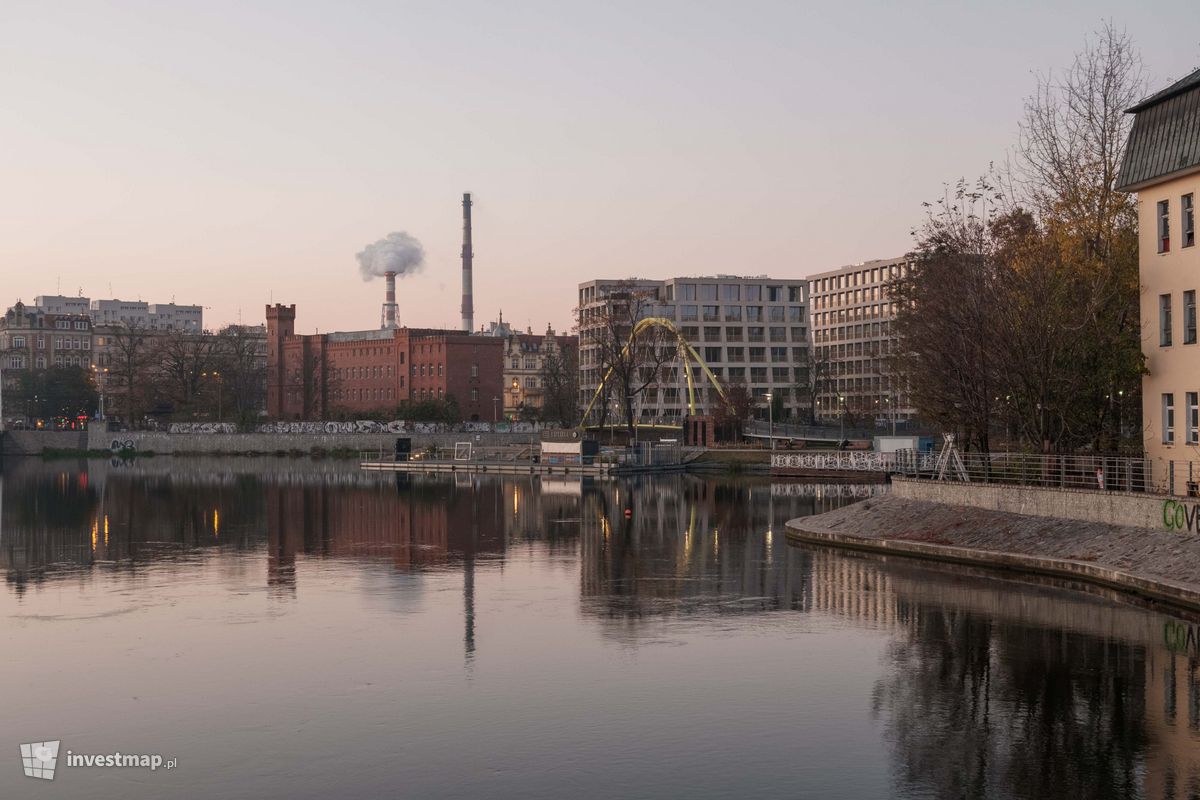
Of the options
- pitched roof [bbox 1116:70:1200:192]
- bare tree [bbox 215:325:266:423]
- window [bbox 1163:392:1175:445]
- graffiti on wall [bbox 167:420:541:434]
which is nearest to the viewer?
pitched roof [bbox 1116:70:1200:192]

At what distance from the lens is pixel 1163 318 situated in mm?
41906

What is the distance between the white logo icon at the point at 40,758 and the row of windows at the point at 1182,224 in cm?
3478

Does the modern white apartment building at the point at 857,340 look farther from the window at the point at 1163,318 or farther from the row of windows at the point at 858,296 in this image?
the window at the point at 1163,318

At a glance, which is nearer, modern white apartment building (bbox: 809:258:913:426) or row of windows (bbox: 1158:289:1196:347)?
row of windows (bbox: 1158:289:1196:347)

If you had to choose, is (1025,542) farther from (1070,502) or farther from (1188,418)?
(1188,418)

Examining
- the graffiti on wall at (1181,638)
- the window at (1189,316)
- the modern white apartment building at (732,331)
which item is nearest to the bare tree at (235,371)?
the modern white apartment building at (732,331)

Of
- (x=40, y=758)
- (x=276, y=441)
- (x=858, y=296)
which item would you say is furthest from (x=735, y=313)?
(x=40, y=758)

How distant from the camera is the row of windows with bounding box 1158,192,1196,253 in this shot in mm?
39844

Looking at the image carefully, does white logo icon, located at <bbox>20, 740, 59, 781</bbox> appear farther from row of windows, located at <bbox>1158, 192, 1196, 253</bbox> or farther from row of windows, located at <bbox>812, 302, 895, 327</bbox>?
row of windows, located at <bbox>812, 302, 895, 327</bbox>

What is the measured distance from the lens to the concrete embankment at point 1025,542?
32422 mm

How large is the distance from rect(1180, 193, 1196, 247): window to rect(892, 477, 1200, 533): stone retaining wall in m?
8.53

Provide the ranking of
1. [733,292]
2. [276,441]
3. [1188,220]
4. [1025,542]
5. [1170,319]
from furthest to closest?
[733,292], [276,441], [1170,319], [1188,220], [1025,542]

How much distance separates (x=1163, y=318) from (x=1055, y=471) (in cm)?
654

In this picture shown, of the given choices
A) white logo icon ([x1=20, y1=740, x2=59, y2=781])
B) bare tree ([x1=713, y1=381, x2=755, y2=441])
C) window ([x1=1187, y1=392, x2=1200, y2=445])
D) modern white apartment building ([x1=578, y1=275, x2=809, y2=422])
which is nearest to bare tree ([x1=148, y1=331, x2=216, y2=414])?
modern white apartment building ([x1=578, y1=275, x2=809, y2=422])
